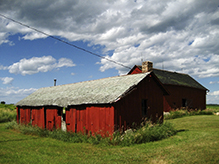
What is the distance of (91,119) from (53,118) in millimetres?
5058

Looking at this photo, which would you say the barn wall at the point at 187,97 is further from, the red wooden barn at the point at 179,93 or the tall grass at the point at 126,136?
the tall grass at the point at 126,136

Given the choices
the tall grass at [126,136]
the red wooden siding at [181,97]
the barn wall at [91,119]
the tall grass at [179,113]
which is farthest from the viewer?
the red wooden siding at [181,97]

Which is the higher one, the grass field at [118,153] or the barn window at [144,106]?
the barn window at [144,106]

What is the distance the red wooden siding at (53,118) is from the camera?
16.9 m

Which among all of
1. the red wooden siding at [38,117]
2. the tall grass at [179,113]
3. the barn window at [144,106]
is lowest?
the tall grass at [179,113]

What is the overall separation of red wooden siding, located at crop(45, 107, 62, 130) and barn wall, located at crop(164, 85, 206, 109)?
15.6 metres

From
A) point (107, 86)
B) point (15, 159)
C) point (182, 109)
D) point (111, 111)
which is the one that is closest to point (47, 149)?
point (15, 159)

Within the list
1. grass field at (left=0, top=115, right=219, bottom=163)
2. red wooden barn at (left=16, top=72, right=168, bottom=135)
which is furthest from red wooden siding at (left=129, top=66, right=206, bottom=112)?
grass field at (left=0, top=115, right=219, bottom=163)

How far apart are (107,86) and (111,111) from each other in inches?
130

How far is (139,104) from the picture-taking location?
14.7 meters

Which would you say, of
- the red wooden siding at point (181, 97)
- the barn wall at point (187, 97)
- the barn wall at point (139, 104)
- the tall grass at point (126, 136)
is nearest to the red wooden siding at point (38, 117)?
the tall grass at point (126, 136)

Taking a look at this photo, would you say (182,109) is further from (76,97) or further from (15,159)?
(15,159)

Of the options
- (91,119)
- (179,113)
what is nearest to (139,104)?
(91,119)

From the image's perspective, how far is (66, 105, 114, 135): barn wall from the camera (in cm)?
→ 1267
